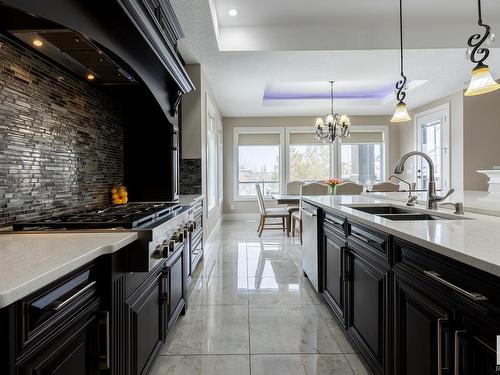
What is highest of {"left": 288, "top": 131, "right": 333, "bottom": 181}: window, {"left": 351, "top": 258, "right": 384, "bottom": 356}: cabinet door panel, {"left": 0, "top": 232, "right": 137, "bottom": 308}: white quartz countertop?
{"left": 288, "top": 131, "right": 333, "bottom": 181}: window

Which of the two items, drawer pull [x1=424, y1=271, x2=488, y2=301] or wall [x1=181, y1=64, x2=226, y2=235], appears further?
wall [x1=181, y1=64, x2=226, y2=235]

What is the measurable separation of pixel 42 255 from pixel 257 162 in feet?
23.2

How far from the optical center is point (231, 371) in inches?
65.8

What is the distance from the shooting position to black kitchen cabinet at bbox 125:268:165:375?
4.11 ft

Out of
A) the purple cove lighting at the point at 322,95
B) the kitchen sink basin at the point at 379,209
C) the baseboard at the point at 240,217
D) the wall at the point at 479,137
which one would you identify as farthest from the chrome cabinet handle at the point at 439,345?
the baseboard at the point at 240,217

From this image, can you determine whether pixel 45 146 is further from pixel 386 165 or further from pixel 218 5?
pixel 386 165

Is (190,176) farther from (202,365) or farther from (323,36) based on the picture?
(202,365)

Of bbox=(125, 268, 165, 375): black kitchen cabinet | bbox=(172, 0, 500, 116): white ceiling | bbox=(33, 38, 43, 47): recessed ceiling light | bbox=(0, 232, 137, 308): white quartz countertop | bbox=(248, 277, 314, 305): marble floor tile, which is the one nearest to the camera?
bbox=(0, 232, 137, 308): white quartz countertop

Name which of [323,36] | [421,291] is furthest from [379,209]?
[323,36]

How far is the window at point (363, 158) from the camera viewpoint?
7.79 metres

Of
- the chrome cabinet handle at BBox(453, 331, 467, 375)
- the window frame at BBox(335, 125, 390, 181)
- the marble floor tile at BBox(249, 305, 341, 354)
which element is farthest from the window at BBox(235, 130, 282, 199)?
the chrome cabinet handle at BBox(453, 331, 467, 375)

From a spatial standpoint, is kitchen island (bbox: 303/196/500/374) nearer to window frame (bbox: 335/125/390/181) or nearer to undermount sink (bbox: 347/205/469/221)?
undermount sink (bbox: 347/205/469/221)

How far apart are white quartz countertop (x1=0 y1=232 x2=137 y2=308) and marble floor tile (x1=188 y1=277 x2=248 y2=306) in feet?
5.22

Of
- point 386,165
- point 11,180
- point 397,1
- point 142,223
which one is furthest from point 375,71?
point 11,180
